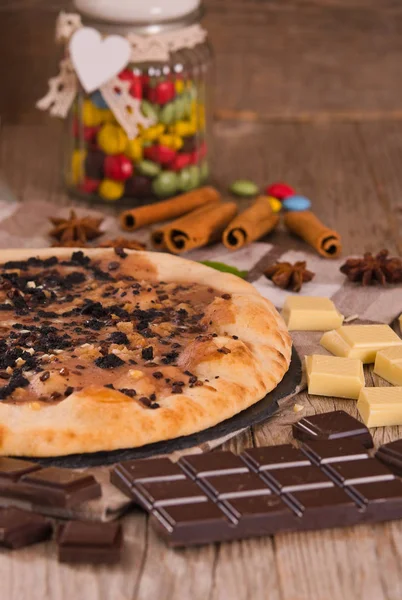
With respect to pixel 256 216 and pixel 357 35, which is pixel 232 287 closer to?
pixel 256 216

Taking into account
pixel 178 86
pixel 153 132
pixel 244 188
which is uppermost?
pixel 178 86

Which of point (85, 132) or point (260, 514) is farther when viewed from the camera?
point (85, 132)

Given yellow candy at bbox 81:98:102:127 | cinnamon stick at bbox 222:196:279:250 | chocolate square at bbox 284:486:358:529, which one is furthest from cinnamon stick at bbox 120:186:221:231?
chocolate square at bbox 284:486:358:529

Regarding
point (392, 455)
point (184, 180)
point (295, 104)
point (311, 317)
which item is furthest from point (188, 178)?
point (392, 455)

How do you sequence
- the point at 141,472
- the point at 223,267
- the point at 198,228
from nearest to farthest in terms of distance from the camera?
the point at 141,472 < the point at 223,267 < the point at 198,228

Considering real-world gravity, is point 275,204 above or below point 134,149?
below

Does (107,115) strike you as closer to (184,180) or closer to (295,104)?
(184,180)
